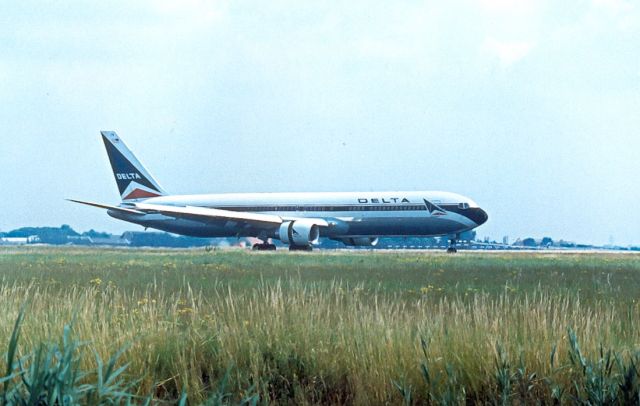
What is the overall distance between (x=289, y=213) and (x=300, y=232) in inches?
150

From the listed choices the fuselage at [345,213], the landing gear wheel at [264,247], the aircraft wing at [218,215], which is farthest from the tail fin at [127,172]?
the landing gear wheel at [264,247]

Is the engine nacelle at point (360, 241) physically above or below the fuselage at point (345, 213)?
below

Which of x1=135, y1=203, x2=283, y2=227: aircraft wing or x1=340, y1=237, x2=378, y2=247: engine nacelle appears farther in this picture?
x1=340, y1=237, x2=378, y2=247: engine nacelle

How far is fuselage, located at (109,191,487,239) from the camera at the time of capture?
162 feet

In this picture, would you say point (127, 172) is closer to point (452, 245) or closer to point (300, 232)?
point (300, 232)

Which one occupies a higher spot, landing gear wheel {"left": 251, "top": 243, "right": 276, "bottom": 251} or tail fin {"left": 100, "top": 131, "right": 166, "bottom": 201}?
tail fin {"left": 100, "top": 131, "right": 166, "bottom": 201}

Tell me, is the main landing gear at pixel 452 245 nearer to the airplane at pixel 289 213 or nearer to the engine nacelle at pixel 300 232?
the airplane at pixel 289 213

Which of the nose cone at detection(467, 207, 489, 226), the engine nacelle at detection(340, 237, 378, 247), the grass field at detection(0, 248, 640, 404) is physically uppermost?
the nose cone at detection(467, 207, 489, 226)

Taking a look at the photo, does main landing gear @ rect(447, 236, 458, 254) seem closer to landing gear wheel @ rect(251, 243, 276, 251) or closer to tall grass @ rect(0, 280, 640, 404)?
landing gear wheel @ rect(251, 243, 276, 251)

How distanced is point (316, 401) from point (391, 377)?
2.40ft

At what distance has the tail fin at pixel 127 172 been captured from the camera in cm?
5872

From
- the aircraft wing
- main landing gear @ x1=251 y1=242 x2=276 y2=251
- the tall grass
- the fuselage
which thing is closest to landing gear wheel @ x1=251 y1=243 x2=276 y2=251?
main landing gear @ x1=251 y1=242 x2=276 y2=251

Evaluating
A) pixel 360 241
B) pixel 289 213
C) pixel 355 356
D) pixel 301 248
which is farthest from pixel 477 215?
pixel 355 356

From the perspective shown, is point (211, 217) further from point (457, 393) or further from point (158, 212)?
point (457, 393)
